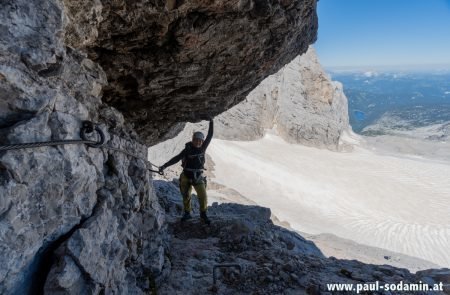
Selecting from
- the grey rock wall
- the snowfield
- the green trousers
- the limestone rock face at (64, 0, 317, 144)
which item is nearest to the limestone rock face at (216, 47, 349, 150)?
the snowfield

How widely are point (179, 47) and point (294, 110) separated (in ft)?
143

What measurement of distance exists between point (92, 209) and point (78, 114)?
4.79 feet

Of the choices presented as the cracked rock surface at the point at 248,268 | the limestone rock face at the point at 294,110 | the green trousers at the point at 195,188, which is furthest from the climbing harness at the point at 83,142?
the limestone rock face at the point at 294,110

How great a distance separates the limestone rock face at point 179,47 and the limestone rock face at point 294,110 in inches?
1212

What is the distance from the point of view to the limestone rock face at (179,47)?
22.0 ft

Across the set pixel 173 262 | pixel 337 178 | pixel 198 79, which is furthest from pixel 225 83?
pixel 337 178

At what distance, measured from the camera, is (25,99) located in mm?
4254

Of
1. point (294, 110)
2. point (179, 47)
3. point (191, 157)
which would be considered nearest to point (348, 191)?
point (294, 110)

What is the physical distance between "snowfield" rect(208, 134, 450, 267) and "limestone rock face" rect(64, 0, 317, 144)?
47.9ft

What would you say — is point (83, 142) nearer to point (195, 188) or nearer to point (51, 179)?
point (51, 179)

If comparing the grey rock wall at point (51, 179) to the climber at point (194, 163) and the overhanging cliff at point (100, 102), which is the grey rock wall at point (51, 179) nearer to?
the overhanging cliff at point (100, 102)

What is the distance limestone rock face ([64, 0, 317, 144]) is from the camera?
671cm

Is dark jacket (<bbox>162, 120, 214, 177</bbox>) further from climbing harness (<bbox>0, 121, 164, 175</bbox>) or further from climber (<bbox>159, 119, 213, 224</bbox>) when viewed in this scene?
climbing harness (<bbox>0, 121, 164, 175</bbox>)

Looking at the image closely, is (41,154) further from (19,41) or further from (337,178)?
(337,178)
